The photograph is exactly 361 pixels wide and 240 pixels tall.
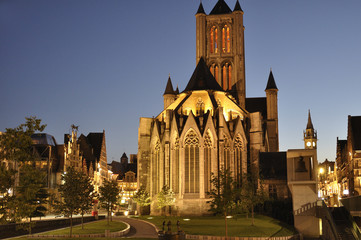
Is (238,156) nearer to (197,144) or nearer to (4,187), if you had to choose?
(197,144)

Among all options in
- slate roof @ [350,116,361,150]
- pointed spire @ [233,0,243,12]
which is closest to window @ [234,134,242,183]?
slate roof @ [350,116,361,150]

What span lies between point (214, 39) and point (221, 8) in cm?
755

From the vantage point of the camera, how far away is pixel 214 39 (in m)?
Result: 95.3

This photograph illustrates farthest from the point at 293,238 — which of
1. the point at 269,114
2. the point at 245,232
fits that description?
the point at 269,114

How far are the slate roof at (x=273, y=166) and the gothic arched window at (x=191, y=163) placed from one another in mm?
10824

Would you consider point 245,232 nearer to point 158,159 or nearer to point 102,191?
point 102,191

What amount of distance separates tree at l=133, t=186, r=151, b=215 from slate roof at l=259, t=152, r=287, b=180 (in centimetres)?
1629

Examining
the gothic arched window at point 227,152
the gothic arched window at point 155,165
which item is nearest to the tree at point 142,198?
the gothic arched window at point 155,165

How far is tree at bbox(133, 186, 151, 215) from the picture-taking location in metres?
→ 64.6

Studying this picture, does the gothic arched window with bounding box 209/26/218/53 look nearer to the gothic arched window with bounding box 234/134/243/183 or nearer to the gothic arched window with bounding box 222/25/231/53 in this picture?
the gothic arched window with bounding box 222/25/231/53

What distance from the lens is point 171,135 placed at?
63156mm

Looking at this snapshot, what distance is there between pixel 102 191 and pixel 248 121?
2569 cm

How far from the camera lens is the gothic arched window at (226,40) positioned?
310 ft

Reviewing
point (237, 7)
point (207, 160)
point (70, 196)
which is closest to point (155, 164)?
point (207, 160)
